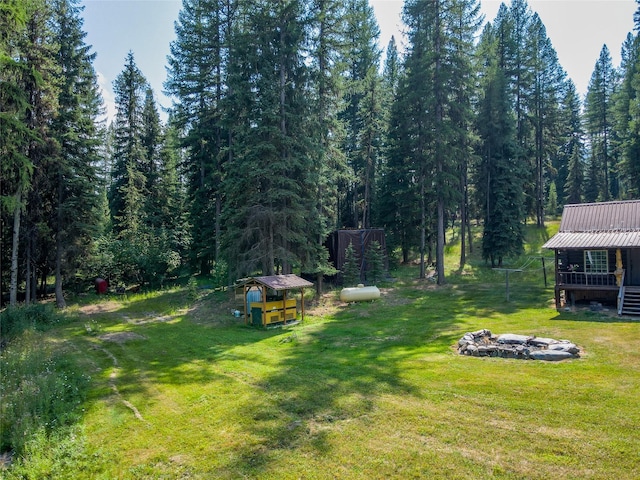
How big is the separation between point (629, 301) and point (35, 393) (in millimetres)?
19937

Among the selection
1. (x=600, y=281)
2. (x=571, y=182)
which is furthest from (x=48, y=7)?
(x=571, y=182)

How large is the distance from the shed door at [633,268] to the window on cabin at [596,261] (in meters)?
0.78

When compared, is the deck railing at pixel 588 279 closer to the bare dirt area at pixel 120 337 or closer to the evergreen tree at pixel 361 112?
the evergreen tree at pixel 361 112

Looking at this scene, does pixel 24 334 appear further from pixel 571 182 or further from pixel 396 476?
pixel 571 182

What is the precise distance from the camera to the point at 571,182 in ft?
154

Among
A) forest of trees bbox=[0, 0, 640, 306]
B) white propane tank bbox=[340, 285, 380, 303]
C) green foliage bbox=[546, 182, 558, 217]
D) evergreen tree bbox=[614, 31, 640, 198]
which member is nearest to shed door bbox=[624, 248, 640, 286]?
forest of trees bbox=[0, 0, 640, 306]

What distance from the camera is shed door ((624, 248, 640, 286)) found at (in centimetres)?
1705

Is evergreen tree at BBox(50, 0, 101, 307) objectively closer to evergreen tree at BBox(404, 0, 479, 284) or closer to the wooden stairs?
evergreen tree at BBox(404, 0, 479, 284)

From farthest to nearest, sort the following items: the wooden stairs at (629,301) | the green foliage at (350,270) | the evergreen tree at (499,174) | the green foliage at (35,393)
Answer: the evergreen tree at (499,174) < the green foliage at (350,270) < the wooden stairs at (629,301) < the green foliage at (35,393)

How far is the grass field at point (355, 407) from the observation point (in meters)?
5.59

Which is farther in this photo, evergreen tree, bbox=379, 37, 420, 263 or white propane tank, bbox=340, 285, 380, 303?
evergreen tree, bbox=379, 37, 420, 263

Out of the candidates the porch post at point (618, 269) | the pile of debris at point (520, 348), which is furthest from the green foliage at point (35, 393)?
the porch post at point (618, 269)

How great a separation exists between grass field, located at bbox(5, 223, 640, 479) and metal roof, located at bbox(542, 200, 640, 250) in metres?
3.74

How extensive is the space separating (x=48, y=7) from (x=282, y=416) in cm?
2310
